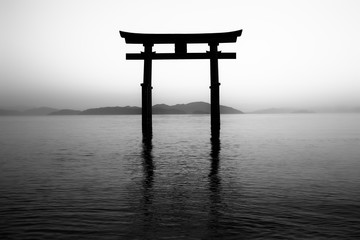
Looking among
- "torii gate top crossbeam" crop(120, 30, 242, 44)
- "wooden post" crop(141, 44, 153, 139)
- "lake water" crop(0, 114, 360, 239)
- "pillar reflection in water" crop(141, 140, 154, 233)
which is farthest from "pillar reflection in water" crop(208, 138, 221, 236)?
"torii gate top crossbeam" crop(120, 30, 242, 44)

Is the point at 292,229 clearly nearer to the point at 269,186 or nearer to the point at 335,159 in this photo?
the point at 269,186

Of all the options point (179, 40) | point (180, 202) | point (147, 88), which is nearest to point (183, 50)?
point (179, 40)

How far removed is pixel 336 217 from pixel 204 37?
13677 mm

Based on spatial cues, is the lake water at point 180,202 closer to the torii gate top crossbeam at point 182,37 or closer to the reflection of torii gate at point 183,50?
the reflection of torii gate at point 183,50

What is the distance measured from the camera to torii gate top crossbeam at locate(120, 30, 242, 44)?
57.5ft

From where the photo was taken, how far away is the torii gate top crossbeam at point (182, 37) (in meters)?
17.5

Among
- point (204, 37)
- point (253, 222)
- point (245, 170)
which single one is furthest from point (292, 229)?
point (204, 37)

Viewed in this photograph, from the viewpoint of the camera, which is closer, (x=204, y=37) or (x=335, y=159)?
(x=335, y=159)

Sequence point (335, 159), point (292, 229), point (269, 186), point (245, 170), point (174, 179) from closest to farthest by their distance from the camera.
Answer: point (292, 229) → point (269, 186) → point (174, 179) → point (245, 170) → point (335, 159)

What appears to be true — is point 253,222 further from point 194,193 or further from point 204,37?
point 204,37

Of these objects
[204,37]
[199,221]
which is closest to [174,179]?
[199,221]

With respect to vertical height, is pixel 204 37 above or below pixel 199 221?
above

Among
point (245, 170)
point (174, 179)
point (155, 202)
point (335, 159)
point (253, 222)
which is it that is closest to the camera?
point (253, 222)

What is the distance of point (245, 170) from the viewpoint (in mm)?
10203
